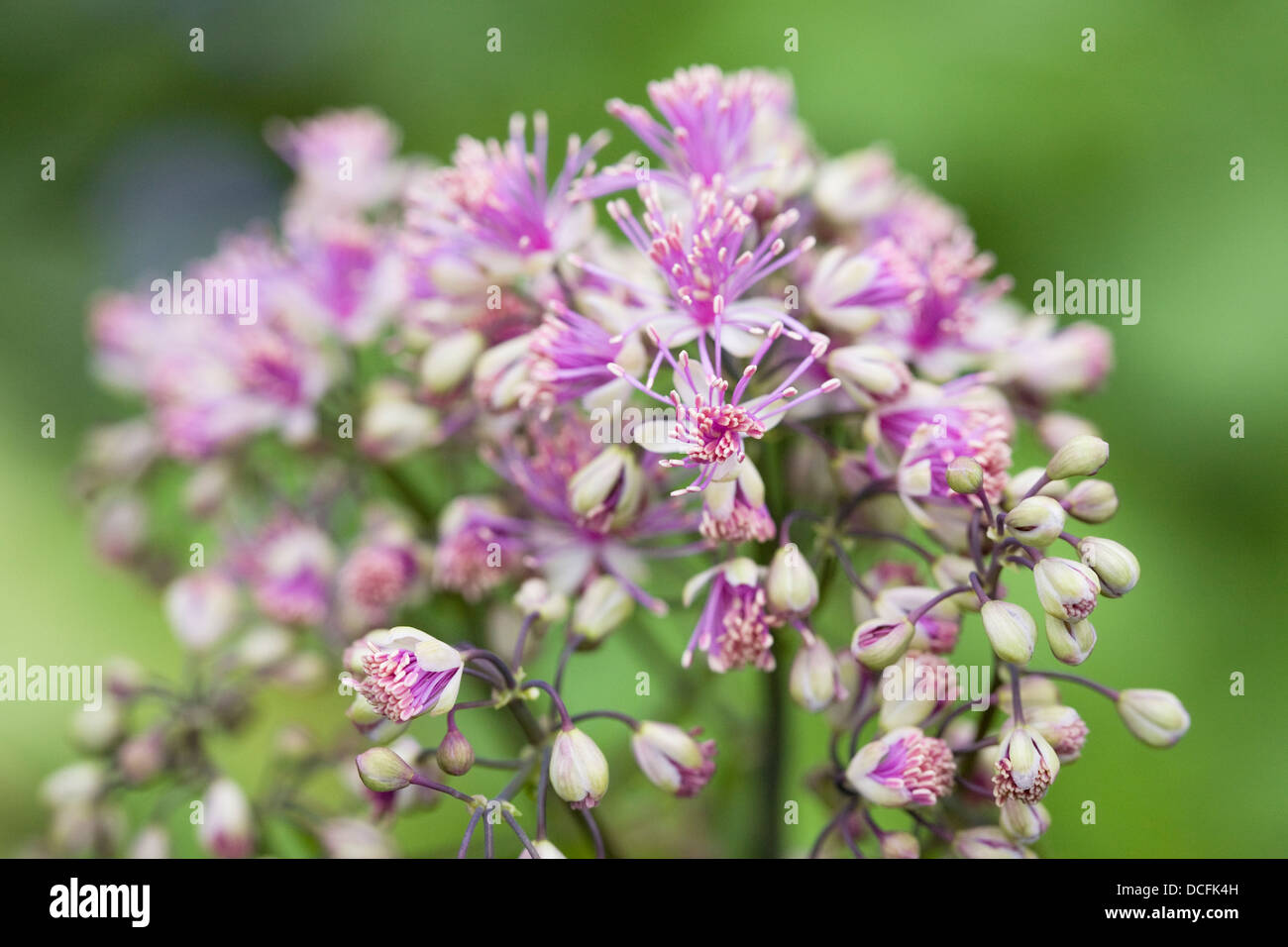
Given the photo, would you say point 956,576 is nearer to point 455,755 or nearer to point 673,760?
point 673,760

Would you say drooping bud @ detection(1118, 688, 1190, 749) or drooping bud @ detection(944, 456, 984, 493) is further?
drooping bud @ detection(1118, 688, 1190, 749)

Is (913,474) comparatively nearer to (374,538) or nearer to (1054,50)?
(374,538)

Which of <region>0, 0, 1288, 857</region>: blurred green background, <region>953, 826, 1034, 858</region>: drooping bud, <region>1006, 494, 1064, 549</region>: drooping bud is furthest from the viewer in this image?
<region>0, 0, 1288, 857</region>: blurred green background

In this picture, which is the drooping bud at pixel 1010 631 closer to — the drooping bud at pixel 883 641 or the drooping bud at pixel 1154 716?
the drooping bud at pixel 883 641

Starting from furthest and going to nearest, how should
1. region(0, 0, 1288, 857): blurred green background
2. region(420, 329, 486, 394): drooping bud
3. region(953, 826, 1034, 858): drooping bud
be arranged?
region(0, 0, 1288, 857): blurred green background → region(420, 329, 486, 394): drooping bud → region(953, 826, 1034, 858): drooping bud

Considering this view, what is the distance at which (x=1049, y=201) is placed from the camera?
1711mm

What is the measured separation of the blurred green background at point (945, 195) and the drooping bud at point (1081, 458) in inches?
18.5

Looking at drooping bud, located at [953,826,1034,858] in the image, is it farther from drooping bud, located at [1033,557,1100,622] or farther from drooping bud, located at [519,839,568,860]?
drooping bud, located at [519,839,568,860]

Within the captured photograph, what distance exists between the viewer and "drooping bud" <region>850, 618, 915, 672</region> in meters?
0.72

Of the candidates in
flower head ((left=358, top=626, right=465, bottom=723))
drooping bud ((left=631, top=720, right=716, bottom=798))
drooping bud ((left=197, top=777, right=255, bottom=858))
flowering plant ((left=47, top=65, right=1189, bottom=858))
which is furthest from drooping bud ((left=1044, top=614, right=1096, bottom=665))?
drooping bud ((left=197, top=777, right=255, bottom=858))

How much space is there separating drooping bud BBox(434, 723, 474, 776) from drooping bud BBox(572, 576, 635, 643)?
0.14m

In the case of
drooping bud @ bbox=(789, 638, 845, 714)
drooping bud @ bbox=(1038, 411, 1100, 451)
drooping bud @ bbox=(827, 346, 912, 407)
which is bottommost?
drooping bud @ bbox=(789, 638, 845, 714)

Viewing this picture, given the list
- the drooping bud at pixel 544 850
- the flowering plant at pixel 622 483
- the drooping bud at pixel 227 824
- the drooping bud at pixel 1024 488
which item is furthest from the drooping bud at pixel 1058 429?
the drooping bud at pixel 227 824
